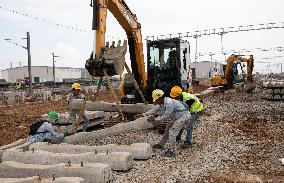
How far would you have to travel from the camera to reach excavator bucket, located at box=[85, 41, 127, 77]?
26.4 ft

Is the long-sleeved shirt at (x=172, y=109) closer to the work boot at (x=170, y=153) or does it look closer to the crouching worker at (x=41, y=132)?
the work boot at (x=170, y=153)

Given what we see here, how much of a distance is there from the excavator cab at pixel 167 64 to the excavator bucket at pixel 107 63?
12.9 feet

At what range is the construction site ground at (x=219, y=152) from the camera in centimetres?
636

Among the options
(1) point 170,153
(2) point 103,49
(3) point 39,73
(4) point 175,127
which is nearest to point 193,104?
(4) point 175,127

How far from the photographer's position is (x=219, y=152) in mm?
8195

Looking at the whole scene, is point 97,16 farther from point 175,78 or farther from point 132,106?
point 175,78

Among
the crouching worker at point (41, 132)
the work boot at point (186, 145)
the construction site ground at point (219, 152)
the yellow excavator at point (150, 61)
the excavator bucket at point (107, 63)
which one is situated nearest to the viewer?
the construction site ground at point (219, 152)

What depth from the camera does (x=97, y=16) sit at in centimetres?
857

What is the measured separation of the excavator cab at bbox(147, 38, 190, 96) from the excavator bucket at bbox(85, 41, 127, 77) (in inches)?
155

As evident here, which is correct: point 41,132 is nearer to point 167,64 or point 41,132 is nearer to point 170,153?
point 170,153

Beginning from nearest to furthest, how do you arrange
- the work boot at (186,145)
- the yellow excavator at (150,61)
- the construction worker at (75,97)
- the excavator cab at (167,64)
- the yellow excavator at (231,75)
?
the work boot at (186,145)
the construction worker at (75,97)
the yellow excavator at (150,61)
the excavator cab at (167,64)
the yellow excavator at (231,75)

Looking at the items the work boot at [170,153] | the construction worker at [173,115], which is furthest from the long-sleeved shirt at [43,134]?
the work boot at [170,153]

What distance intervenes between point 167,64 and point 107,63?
15.2 feet

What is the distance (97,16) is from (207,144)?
14.0 feet
